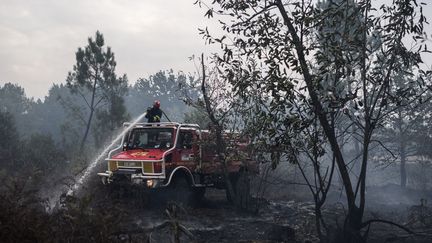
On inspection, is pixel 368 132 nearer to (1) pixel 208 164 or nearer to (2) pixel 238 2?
(2) pixel 238 2

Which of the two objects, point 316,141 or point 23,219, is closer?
point 23,219

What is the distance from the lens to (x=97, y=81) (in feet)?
90.4

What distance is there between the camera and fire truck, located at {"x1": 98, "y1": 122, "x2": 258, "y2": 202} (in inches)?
424

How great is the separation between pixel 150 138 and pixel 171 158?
3.80 feet

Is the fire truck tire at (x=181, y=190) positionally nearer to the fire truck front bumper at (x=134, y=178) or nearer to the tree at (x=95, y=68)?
the fire truck front bumper at (x=134, y=178)

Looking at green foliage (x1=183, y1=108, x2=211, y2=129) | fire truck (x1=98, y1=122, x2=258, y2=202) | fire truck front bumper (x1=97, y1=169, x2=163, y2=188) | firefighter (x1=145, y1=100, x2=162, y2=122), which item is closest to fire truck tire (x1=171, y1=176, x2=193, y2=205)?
fire truck (x1=98, y1=122, x2=258, y2=202)

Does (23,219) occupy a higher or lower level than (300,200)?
higher

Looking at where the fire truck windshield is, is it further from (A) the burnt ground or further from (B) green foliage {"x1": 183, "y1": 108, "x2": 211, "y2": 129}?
(B) green foliage {"x1": 183, "y1": 108, "x2": 211, "y2": 129}

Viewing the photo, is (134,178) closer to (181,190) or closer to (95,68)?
(181,190)

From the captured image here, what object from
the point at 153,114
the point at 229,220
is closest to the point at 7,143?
the point at 153,114

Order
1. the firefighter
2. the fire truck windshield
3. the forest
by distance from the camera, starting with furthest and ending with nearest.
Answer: the firefighter < the fire truck windshield < the forest

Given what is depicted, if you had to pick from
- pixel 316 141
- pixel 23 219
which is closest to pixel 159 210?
pixel 316 141

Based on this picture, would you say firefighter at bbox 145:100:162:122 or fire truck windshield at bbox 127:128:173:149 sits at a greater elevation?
firefighter at bbox 145:100:162:122

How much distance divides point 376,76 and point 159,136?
624 centimetres
